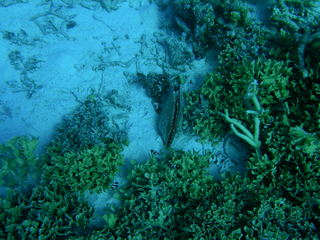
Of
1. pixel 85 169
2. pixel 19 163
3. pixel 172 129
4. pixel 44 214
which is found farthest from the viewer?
pixel 172 129

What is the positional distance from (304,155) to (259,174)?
743 millimetres

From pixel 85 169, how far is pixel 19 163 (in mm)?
1381

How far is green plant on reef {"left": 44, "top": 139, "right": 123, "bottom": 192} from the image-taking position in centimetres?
415

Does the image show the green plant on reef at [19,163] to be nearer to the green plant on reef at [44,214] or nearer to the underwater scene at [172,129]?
the underwater scene at [172,129]

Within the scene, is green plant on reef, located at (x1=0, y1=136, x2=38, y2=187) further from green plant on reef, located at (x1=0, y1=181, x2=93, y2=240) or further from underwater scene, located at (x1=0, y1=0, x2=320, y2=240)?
green plant on reef, located at (x1=0, y1=181, x2=93, y2=240)

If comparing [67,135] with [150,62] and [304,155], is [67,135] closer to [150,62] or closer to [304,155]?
[150,62]

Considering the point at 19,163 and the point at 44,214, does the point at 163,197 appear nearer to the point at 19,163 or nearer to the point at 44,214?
the point at 44,214

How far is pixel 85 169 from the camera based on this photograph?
414 cm

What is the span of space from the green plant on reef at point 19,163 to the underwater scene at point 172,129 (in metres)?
0.02

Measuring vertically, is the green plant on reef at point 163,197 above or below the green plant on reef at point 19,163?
above

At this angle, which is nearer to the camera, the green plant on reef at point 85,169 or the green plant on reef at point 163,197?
the green plant on reef at point 163,197

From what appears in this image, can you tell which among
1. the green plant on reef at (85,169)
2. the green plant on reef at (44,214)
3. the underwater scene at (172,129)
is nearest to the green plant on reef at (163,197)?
the underwater scene at (172,129)

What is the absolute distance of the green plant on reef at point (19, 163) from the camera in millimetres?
4367

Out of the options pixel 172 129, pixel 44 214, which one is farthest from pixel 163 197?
pixel 44 214
